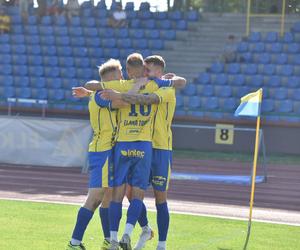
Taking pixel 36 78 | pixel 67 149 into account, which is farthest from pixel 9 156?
pixel 36 78

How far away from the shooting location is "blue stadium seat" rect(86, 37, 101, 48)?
26653 mm

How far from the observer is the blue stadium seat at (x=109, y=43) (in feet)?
86.5

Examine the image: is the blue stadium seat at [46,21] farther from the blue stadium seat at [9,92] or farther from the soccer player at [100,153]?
the soccer player at [100,153]

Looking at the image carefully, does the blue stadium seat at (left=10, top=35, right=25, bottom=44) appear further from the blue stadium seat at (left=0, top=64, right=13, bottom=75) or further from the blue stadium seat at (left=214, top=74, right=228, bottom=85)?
the blue stadium seat at (left=214, top=74, right=228, bottom=85)

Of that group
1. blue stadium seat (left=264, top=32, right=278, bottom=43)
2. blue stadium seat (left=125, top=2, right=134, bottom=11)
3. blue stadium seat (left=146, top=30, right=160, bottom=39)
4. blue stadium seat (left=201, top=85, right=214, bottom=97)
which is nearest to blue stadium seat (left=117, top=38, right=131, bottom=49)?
blue stadium seat (left=146, top=30, right=160, bottom=39)

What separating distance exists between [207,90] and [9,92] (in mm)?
6372

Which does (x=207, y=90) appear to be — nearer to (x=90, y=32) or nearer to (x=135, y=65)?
(x=90, y=32)

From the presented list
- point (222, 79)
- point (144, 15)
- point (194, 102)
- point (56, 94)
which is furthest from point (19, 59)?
point (222, 79)

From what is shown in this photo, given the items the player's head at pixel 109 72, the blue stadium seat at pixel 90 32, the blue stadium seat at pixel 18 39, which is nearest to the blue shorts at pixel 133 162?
the player's head at pixel 109 72

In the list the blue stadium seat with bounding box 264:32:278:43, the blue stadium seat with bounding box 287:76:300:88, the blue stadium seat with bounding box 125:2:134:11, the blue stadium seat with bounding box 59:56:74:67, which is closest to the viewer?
the blue stadium seat with bounding box 287:76:300:88

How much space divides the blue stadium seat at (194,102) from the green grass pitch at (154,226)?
11.7 metres

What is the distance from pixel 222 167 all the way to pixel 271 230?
8.85 metres

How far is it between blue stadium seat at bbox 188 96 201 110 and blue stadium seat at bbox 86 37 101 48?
4.44m

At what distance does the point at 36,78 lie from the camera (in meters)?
26.2
